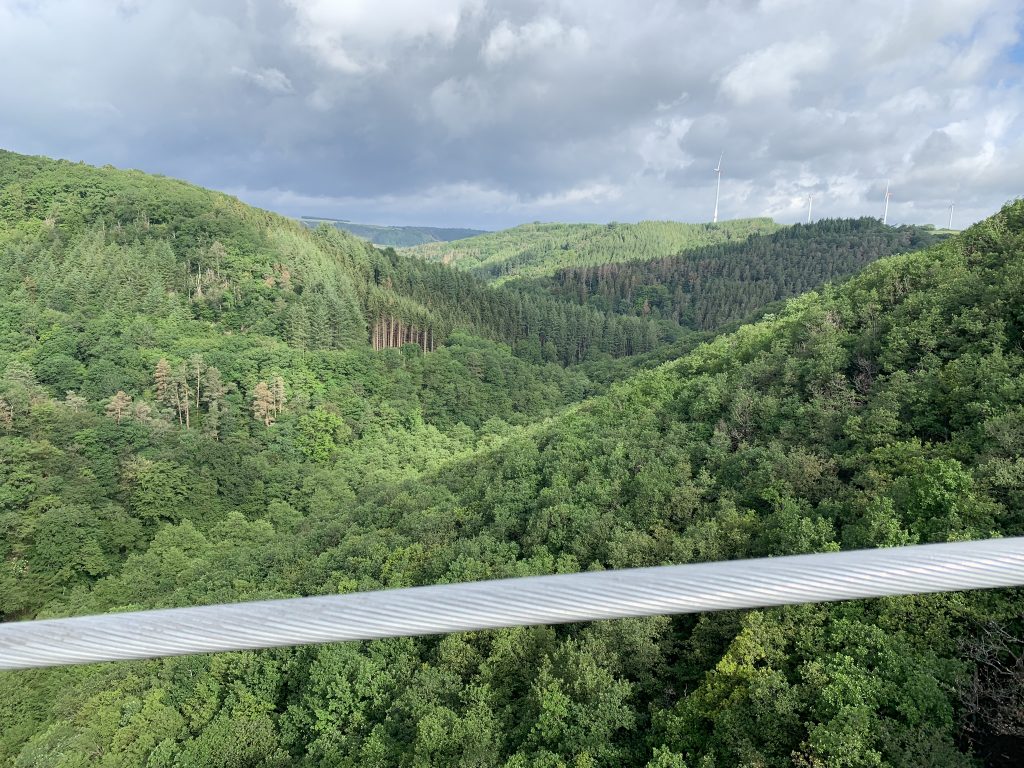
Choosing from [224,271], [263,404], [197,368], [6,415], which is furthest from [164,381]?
[224,271]

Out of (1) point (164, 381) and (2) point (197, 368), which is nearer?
(1) point (164, 381)

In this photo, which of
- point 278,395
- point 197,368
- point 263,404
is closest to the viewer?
point 197,368

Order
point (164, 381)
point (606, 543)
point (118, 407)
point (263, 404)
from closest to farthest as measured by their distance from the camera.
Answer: point (606, 543), point (118, 407), point (164, 381), point (263, 404)

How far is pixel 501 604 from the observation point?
6.62 ft

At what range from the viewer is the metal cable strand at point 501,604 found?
6.34ft

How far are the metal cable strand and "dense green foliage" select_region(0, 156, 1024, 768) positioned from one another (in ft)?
38.8

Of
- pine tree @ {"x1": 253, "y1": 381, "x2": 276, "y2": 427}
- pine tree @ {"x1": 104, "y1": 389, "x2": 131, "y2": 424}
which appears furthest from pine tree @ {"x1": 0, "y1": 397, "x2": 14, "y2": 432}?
pine tree @ {"x1": 253, "y1": 381, "x2": 276, "y2": 427}

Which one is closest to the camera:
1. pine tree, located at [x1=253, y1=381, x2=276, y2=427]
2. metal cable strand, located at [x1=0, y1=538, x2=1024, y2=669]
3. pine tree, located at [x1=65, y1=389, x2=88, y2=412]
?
metal cable strand, located at [x1=0, y1=538, x2=1024, y2=669]

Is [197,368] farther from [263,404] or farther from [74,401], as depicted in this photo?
[74,401]

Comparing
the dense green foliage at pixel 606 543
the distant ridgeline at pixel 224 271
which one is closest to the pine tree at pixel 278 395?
the dense green foliage at pixel 606 543

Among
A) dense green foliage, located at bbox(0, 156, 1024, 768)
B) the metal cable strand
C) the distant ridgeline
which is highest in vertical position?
the distant ridgeline

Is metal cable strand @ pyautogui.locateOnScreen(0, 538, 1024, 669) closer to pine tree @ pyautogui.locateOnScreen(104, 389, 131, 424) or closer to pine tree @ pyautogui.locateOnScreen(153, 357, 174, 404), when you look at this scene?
pine tree @ pyautogui.locateOnScreen(104, 389, 131, 424)

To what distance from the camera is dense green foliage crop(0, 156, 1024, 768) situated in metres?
12.7

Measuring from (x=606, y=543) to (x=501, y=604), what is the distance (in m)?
21.8
